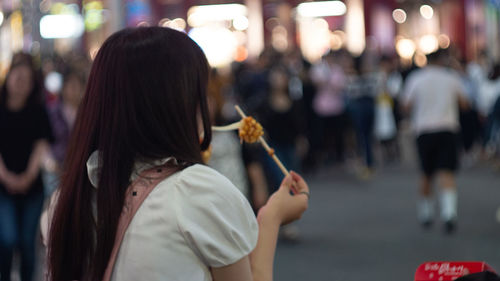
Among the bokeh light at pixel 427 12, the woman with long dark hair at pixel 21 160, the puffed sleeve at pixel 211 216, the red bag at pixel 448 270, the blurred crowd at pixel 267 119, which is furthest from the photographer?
the bokeh light at pixel 427 12

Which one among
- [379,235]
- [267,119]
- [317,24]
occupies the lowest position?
[379,235]

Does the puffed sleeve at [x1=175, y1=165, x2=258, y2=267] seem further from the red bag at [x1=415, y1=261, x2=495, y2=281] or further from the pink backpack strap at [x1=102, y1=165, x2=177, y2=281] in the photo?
the red bag at [x1=415, y1=261, x2=495, y2=281]

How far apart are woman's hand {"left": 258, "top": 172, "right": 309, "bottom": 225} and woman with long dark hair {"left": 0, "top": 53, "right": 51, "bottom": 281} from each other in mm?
3143

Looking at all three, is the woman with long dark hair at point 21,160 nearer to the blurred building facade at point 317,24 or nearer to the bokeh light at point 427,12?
the blurred building facade at point 317,24

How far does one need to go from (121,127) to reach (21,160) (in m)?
3.51

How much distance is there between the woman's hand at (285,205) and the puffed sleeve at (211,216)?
0.34 metres

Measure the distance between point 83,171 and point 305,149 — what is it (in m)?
11.0

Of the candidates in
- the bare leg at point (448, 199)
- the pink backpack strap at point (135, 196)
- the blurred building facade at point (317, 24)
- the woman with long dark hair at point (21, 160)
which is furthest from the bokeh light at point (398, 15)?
the pink backpack strap at point (135, 196)

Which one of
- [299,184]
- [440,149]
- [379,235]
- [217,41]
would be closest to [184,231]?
[299,184]

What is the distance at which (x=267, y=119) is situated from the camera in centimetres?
798

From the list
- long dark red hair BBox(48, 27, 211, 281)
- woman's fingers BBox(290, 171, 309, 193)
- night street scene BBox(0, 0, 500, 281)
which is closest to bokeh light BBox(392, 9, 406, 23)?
night street scene BBox(0, 0, 500, 281)

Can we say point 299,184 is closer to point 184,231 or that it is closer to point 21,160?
point 184,231

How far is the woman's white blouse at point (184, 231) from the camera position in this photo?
1638 millimetres

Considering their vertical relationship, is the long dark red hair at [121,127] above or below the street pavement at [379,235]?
above
